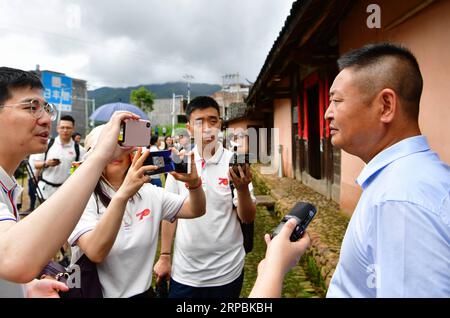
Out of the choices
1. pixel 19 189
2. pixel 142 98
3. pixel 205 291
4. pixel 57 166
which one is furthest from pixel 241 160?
pixel 142 98

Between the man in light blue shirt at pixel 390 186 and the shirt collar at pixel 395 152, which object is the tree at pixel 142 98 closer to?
the man in light blue shirt at pixel 390 186

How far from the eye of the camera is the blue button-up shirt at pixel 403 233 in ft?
3.01

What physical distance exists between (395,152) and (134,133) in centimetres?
108

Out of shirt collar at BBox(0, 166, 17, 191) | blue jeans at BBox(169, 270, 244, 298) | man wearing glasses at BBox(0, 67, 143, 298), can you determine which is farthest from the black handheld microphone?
blue jeans at BBox(169, 270, 244, 298)

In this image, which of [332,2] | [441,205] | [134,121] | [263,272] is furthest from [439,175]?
[332,2]

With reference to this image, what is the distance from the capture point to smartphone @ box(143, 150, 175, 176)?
5.29ft

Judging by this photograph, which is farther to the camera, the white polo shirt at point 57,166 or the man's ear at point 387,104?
the white polo shirt at point 57,166

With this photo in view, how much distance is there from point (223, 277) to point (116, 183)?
1.04 meters

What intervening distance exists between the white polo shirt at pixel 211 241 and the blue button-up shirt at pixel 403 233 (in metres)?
1.21

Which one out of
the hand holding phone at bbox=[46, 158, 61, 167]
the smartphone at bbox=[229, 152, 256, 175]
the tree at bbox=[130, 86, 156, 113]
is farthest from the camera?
the tree at bbox=[130, 86, 156, 113]

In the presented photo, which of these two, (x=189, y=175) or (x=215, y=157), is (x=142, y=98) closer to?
(x=215, y=157)

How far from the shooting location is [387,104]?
1.23 m

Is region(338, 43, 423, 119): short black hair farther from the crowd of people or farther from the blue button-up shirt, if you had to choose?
the blue button-up shirt

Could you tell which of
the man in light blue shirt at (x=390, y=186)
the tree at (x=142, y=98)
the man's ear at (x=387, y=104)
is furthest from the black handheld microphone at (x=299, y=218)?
the tree at (x=142, y=98)
